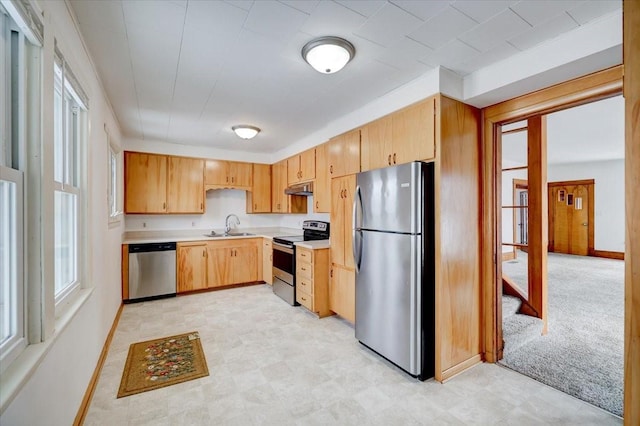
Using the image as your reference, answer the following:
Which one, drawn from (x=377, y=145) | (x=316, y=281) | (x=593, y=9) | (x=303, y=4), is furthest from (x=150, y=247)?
(x=593, y=9)

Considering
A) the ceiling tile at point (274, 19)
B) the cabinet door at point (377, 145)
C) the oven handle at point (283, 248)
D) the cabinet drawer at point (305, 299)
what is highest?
the ceiling tile at point (274, 19)

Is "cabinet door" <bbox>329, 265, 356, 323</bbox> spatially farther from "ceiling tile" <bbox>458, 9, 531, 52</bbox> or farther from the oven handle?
"ceiling tile" <bbox>458, 9, 531, 52</bbox>

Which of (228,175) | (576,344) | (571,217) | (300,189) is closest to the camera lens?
(576,344)

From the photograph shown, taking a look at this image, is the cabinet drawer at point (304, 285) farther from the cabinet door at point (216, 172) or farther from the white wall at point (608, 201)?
the white wall at point (608, 201)

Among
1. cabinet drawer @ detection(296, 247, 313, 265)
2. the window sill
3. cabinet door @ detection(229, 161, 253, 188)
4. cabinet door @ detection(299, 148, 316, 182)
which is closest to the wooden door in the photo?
cabinet door @ detection(299, 148, 316, 182)

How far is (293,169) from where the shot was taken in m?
4.84

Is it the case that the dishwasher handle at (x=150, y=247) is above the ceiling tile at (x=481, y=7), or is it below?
below

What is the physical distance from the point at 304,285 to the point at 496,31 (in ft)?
10.4

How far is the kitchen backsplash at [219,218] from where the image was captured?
189 inches

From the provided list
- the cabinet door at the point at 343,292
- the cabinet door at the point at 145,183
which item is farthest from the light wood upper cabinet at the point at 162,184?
the cabinet door at the point at 343,292

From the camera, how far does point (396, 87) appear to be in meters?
2.65

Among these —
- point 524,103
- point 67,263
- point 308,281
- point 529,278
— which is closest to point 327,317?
point 308,281

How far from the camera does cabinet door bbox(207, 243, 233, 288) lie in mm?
4723

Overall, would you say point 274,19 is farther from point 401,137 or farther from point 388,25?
point 401,137
